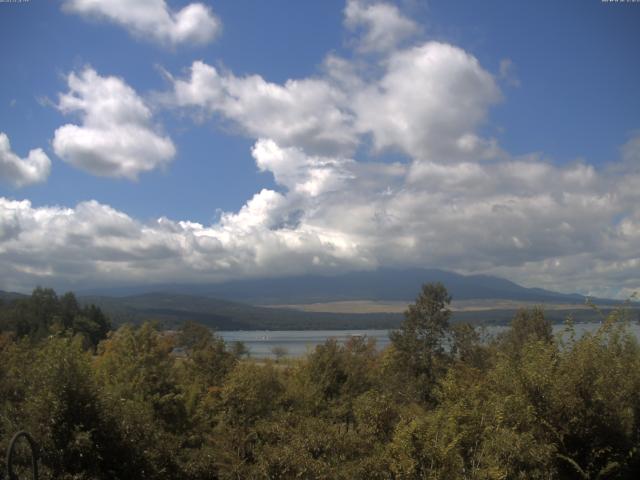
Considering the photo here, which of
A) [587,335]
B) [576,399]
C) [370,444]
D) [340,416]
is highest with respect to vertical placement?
[587,335]

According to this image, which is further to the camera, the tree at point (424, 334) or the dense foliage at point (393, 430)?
the tree at point (424, 334)

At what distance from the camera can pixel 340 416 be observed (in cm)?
2764

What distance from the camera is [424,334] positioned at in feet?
151

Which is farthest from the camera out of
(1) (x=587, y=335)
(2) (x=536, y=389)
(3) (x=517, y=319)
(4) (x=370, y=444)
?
(3) (x=517, y=319)

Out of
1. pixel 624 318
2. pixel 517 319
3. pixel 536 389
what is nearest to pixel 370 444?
pixel 536 389

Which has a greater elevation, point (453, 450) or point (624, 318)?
point (624, 318)

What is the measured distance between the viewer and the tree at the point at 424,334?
1767 inches

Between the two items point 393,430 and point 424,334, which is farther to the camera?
point 424,334

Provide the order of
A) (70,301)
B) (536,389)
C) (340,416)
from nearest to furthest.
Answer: (536,389)
(340,416)
(70,301)

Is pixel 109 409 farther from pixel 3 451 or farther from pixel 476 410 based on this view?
pixel 476 410

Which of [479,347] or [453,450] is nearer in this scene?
[453,450]

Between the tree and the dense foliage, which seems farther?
the tree

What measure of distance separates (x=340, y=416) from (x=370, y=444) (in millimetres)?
13724

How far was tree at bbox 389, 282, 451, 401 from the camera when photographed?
→ 44875 mm
